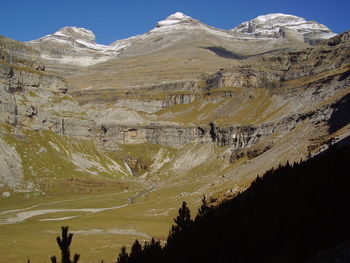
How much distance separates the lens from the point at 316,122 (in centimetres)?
14900

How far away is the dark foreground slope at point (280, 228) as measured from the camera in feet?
60.5

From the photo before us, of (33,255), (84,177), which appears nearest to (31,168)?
(84,177)

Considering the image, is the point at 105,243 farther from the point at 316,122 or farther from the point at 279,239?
the point at 316,122

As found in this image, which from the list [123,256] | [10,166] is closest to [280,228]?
[123,256]

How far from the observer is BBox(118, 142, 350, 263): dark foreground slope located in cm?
1844

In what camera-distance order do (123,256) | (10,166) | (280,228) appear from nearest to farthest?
(280,228) < (123,256) < (10,166)

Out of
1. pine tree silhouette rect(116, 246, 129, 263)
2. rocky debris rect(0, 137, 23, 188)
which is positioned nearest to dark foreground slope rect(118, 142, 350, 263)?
pine tree silhouette rect(116, 246, 129, 263)

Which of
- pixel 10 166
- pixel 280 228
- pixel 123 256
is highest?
pixel 10 166

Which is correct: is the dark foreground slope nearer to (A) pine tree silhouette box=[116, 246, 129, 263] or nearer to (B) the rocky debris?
(A) pine tree silhouette box=[116, 246, 129, 263]

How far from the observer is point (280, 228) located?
844 inches

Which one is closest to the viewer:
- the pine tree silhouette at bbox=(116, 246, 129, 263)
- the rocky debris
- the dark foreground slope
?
the dark foreground slope

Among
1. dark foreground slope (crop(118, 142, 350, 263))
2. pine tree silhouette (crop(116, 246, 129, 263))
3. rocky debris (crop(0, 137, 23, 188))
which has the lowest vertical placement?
pine tree silhouette (crop(116, 246, 129, 263))

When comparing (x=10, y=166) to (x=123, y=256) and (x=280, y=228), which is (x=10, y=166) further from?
(x=280, y=228)

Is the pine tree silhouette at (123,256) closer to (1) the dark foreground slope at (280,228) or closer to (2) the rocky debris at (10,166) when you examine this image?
(1) the dark foreground slope at (280,228)
